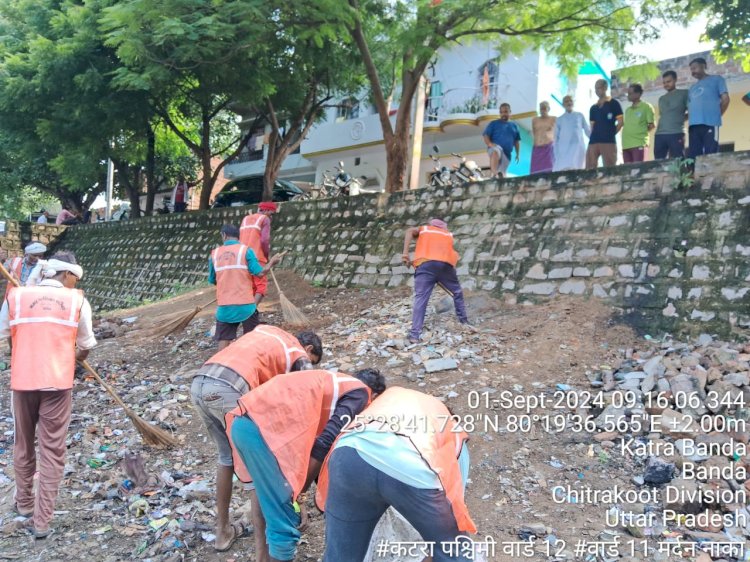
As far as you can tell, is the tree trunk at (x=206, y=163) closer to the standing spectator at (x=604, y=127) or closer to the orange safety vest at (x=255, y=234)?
the orange safety vest at (x=255, y=234)

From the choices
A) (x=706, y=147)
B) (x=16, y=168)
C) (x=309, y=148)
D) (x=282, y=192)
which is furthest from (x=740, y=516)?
(x=16, y=168)

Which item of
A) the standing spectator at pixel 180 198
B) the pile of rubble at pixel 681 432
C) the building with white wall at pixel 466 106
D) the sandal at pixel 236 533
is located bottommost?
the sandal at pixel 236 533

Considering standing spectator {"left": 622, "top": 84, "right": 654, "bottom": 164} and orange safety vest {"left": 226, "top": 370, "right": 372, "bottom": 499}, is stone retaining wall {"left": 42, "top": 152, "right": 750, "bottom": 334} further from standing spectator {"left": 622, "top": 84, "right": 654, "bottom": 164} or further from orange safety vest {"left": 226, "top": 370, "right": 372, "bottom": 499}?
orange safety vest {"left": 226, "top": 370, "right": 372, "bottom": 499}

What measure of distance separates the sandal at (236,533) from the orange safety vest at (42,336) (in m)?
1.35

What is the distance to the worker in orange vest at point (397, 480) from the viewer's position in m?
1.95

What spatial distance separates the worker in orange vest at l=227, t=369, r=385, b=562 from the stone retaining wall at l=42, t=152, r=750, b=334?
4.02 m

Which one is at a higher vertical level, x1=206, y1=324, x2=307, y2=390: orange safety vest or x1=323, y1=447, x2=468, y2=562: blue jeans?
x1=206, y1=324, x2=307, y2=390: orange safety vest

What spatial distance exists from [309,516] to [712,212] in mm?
4874

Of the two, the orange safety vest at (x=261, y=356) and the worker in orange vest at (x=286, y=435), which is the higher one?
the orange safety vest at (x=261, y=356)

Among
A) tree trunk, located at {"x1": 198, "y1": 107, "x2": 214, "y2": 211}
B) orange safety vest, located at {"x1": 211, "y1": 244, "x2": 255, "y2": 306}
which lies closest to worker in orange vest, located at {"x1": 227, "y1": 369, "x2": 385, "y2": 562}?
orange safety vest, located at {"x1": 211, "y1": 244, "x2": 255, "y2": 306}

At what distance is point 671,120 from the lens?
6660 mm

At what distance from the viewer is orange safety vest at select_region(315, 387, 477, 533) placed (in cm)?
200

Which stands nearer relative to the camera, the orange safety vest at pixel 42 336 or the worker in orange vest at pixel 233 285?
the orange safety vest at pixel 42 336

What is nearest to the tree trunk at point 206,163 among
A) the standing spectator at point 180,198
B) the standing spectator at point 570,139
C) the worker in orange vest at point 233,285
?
the standing spectator at point 180,198
